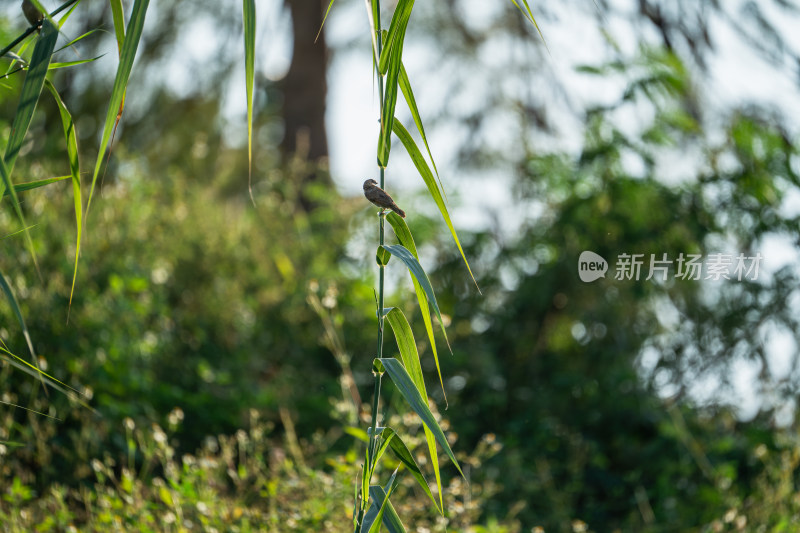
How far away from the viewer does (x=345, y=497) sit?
2436 mm

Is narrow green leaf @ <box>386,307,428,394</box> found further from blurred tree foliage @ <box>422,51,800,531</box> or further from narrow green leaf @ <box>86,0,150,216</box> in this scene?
blurred tree foliage @ <box>422,51,800,531</box>

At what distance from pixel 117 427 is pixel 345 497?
1.40 m

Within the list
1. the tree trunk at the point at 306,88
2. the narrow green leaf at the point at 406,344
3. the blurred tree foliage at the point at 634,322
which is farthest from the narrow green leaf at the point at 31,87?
the tree trunk at the point at 306,88

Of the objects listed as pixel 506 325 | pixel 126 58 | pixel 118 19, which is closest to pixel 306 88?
pixel 506 325

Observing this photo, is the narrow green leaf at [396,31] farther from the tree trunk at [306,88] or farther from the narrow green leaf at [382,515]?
the tree trunk at [306,88]

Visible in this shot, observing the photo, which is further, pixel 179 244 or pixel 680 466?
pixel 179 244

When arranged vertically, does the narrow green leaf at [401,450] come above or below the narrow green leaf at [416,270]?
below

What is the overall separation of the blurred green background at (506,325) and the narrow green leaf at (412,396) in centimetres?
166

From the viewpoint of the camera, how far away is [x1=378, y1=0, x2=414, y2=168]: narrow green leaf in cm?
123

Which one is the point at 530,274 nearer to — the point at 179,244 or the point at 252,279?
the point at 252,279

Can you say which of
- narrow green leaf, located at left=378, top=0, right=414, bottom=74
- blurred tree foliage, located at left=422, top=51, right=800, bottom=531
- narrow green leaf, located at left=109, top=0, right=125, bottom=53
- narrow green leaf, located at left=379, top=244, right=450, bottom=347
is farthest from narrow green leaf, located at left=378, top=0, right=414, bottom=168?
blurred tree foliage, located at left=422, top=51, right=800, bottom=531

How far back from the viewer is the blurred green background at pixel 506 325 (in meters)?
3.51

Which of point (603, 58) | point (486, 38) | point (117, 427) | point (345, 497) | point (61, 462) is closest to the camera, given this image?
point (345, 497)

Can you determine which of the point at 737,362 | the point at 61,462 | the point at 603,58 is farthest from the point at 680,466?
the point at 61,462
